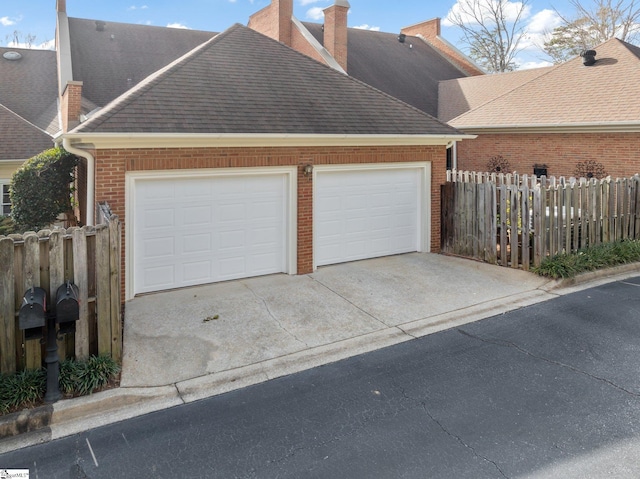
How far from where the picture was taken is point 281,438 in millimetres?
4617

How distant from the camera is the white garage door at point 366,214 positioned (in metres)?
10.5

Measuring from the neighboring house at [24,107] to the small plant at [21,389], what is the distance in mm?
13104

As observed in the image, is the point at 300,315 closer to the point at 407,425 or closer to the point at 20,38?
the point at 407,425

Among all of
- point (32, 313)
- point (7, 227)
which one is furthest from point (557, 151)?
point (7, 227)

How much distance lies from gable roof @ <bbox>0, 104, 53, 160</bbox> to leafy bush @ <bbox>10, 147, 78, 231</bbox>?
218 inches

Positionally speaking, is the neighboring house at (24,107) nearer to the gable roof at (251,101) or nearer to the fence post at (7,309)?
the gable roof at (251,101)

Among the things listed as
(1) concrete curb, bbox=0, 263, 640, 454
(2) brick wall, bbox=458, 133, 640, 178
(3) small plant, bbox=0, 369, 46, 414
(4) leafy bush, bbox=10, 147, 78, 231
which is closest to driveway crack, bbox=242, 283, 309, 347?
(1) concrete curb, bbox=0, 263, 640, 454

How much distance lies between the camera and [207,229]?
9.20 metres

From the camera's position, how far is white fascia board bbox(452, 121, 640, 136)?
45.2 ft

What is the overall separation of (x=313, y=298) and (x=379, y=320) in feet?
4.72

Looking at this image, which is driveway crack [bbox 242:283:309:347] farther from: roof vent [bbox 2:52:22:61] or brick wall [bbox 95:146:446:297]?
roof vent [bbox 2:52:22:61]

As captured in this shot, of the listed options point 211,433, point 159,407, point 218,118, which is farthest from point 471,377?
point 218,118

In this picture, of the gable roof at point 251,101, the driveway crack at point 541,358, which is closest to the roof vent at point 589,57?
the gable roof at point 251,101

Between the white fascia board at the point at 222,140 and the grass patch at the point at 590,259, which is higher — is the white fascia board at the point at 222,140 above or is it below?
above
